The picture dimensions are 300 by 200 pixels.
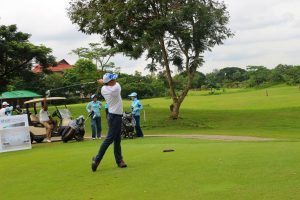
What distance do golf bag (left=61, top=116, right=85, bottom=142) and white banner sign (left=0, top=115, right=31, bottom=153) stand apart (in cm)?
226

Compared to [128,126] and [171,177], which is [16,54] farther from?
[171,177]

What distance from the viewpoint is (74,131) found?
1950cm

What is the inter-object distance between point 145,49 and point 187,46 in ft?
10.5

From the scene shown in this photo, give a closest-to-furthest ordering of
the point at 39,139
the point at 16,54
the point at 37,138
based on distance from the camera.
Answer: the point at 37,138 < the point at 39,139 < the point at 16,54

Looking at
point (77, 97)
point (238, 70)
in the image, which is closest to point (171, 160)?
point (77, 97)

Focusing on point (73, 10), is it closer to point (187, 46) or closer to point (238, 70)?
point (187, 46)

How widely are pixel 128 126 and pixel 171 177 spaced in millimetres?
11529

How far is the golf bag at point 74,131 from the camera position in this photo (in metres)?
19.5

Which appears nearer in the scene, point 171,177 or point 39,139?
point 171,177

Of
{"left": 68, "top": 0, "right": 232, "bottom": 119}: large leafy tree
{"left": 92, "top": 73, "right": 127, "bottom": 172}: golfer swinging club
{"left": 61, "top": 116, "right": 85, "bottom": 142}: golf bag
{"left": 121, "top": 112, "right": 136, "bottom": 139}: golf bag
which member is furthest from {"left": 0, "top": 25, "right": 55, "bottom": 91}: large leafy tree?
{"left": 92, "top": 73, "right": 127, "bottom": 172}: golfer swinging club

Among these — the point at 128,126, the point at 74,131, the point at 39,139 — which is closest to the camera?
the point at 128,126

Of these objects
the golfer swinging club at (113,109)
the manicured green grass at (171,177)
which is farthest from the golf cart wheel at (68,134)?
the golfer swinging club at (113,109)

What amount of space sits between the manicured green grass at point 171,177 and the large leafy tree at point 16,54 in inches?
980

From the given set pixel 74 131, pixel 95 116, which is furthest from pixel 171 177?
pixel 95 116
